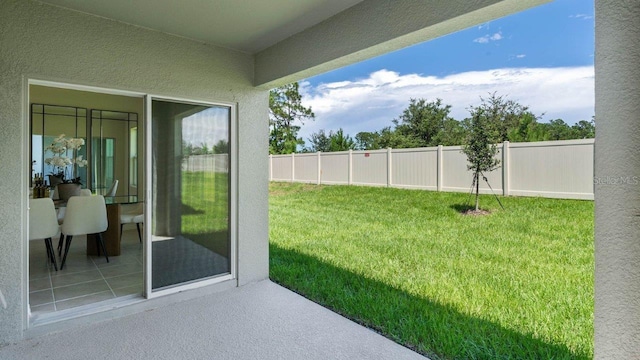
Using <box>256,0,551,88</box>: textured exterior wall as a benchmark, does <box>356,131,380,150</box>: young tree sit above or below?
above

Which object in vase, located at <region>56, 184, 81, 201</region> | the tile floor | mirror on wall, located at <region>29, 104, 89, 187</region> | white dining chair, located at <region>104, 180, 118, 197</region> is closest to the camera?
the tile floor

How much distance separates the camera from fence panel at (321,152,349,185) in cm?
1251

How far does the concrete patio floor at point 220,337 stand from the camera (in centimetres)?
256

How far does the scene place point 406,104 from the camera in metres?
22.2

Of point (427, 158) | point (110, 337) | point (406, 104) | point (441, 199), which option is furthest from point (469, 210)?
point (406, 104)

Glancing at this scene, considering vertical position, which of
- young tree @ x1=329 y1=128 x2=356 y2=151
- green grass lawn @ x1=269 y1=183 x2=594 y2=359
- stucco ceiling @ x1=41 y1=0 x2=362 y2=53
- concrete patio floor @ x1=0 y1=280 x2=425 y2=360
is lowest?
concrete patio floor @ x1=0 y1=280 x2=425 y2=360

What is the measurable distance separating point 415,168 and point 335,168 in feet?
11.3

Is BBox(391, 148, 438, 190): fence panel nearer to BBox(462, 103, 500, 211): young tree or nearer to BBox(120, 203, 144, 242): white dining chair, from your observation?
BBox(462, 103, 500, 211): young tree

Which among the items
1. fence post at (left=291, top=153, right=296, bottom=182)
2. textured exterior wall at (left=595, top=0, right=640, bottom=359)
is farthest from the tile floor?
fence post at (left=291, top=153, right=296, bottom=182)

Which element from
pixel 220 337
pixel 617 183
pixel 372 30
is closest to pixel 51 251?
pixel 220 337

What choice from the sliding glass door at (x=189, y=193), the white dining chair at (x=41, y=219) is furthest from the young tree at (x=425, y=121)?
the white dining chair at (x=41, y=219)

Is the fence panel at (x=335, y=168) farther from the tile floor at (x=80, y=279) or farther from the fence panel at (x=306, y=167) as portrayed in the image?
the tile floor at (x=80, y=279)

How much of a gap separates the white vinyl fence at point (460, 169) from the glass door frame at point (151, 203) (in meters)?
6.34

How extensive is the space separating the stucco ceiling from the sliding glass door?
780 mm
